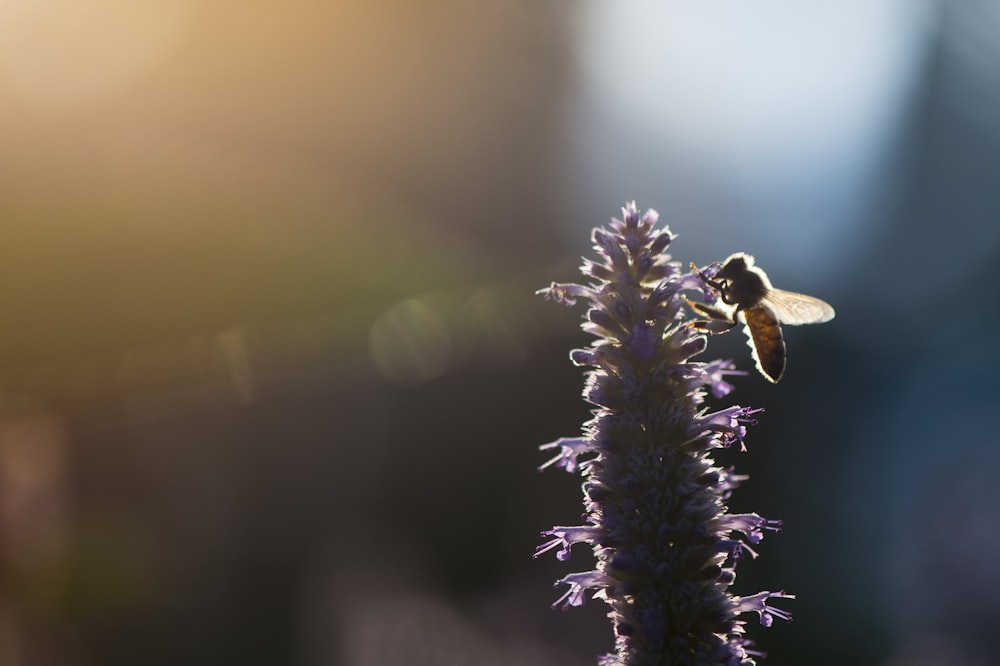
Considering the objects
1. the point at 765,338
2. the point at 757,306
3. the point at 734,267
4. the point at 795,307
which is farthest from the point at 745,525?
the point at 795,307

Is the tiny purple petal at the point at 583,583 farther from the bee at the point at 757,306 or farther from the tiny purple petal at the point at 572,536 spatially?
the bee at the point at 757,306

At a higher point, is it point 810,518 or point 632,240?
point 632,240

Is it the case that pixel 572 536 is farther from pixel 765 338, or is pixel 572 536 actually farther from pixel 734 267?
Answer: pixel 734 267

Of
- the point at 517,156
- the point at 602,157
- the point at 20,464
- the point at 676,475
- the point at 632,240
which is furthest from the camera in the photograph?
the point at 517,156

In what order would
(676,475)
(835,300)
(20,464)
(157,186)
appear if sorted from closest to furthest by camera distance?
(676,475) < (20,464) < (157,186) < (835,300)

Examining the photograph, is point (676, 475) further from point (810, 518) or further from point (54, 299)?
point (54, 299)

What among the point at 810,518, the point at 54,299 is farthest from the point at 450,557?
the point at 54,299
